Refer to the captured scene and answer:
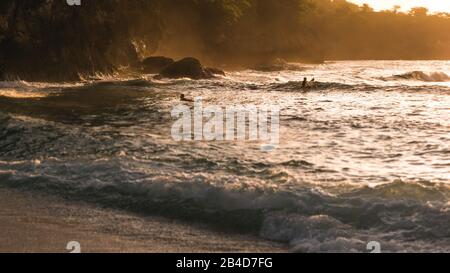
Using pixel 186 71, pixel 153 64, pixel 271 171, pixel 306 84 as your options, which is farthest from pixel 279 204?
pixel 153 64

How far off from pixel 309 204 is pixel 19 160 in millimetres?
5539

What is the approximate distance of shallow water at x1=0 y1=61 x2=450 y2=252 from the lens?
6760 millimetres

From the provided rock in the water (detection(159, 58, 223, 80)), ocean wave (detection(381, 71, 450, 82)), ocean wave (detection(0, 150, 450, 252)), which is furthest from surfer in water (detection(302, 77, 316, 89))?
ocean wave (detection(0, 150, 450, 252))

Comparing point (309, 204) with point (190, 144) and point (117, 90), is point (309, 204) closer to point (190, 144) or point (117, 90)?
point (190, 144)

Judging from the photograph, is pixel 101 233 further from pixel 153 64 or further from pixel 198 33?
pixel 198 33

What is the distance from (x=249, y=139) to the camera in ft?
42.2

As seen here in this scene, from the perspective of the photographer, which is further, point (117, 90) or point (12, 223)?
point (117, 90)

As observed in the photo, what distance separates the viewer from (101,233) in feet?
21.5

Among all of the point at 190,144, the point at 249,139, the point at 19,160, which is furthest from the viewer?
the point at 249,139

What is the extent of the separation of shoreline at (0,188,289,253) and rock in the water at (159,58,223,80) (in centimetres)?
2861

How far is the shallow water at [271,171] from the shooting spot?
266 inches

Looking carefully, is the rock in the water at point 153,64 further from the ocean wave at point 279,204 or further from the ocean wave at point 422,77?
the ocean wave at point 279,204
